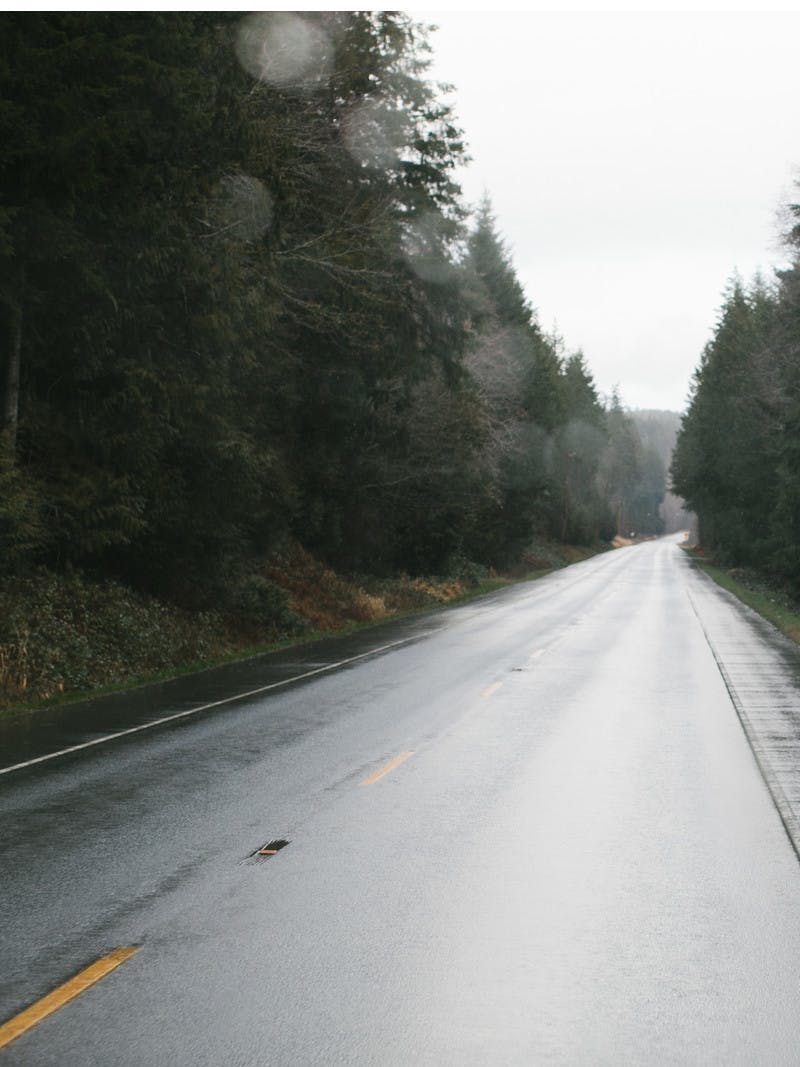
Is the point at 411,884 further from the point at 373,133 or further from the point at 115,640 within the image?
the point at 373,133

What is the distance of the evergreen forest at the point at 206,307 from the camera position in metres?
17.1

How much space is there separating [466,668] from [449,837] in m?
12.1

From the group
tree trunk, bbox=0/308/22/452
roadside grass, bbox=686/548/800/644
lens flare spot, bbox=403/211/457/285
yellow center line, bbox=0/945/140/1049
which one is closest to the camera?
yellow center line, bbox=0/945/140/1049

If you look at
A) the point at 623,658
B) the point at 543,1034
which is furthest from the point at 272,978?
the point at 623,658

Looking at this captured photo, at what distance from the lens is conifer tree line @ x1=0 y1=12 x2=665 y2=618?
17.0 m

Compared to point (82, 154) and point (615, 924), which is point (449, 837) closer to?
point (615, 924)

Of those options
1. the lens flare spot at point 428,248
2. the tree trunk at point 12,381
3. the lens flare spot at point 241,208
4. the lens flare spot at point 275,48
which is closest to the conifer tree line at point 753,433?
the lens flare spot at point 428,248

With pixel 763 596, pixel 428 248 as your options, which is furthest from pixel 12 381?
pixel 763 596

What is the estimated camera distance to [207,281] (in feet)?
64.1

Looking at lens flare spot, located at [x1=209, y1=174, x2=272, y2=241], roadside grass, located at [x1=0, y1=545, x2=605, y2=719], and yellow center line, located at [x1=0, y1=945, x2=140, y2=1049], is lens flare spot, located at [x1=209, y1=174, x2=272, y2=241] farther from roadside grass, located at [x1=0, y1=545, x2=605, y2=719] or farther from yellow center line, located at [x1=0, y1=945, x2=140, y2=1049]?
yellow center line, located at [x1=0, y1=945, x2=140, y2=1049]

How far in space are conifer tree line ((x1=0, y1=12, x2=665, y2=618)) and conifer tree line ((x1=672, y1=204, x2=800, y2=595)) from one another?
9.85 m

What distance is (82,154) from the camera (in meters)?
16.5

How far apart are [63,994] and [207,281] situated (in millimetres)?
15381

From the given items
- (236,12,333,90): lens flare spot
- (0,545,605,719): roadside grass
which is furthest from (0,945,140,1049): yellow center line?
(236,12,333,90): lens flare spot
